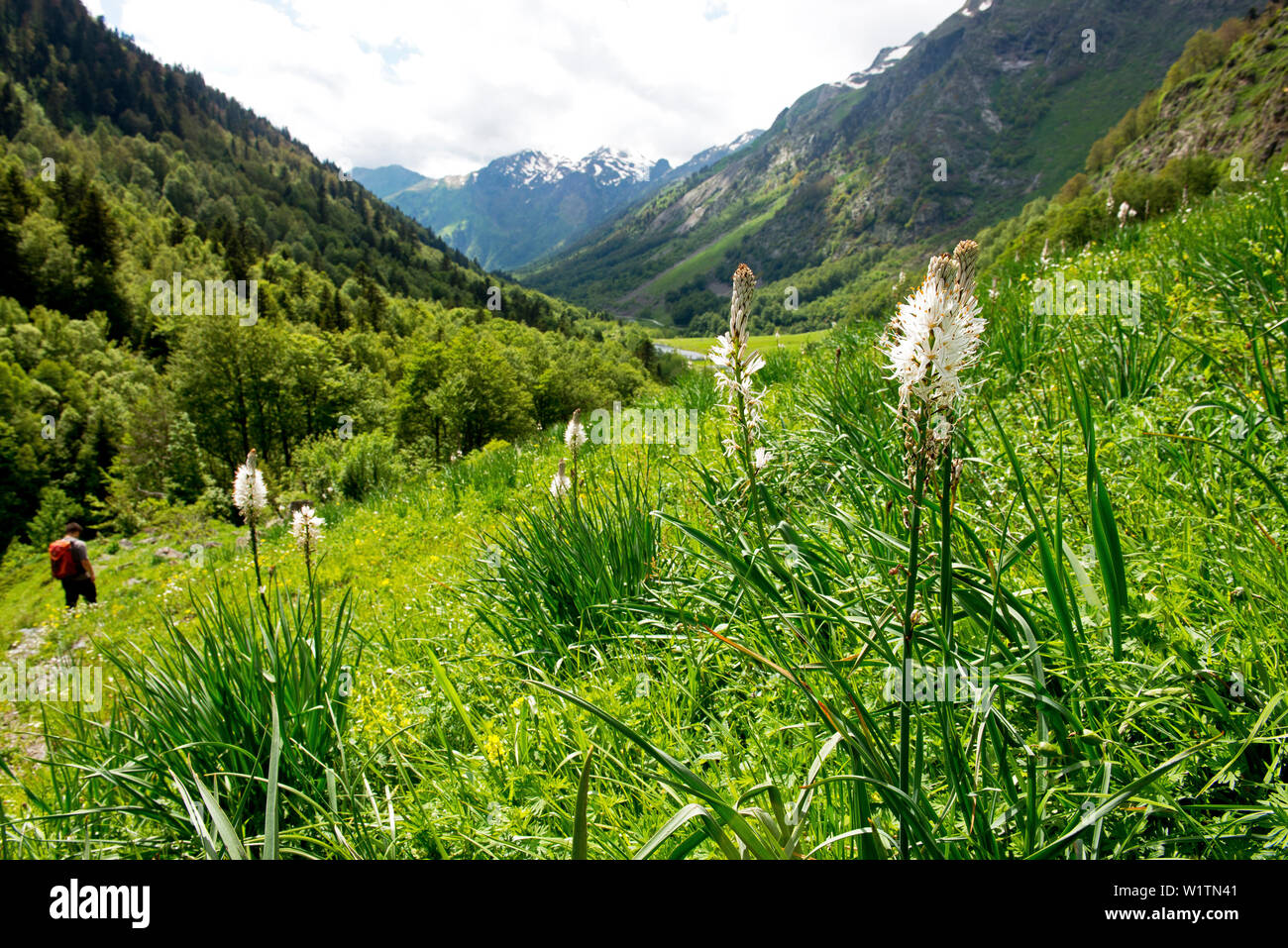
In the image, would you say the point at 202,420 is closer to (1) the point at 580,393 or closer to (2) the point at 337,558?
(1) the point at 580,393

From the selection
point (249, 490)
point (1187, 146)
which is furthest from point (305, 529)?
point (1187, 146)

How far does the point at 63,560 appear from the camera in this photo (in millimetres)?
17047

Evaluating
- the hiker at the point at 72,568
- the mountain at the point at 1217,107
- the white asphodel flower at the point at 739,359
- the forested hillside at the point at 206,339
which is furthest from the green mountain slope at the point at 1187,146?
the forested hillside at the point at 206,339

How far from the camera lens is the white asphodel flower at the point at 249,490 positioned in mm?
4560

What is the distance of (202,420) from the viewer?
5106 cm

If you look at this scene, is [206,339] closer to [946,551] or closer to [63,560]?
[63,560]

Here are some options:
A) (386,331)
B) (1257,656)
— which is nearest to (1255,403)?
(1257,656)

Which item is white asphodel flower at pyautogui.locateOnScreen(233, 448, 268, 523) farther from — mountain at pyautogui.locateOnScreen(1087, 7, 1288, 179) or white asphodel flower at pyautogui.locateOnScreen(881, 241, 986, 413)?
mountain at pyautogui.locateOnScreen(1087, 7, 1288, 179)

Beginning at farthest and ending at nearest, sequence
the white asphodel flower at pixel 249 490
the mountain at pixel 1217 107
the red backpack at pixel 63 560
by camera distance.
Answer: the mountain at pixel 1217 107, the red backpack at pixel 63 560, the white asphodel flower at pixel 249 490

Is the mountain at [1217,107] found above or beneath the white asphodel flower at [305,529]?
above

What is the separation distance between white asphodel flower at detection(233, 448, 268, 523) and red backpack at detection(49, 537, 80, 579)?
18.7 metres

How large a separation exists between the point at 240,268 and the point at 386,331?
1022 inches

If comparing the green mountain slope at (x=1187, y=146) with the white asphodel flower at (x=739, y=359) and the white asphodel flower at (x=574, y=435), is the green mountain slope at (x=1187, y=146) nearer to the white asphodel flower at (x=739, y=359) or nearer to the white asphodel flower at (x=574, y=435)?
the white asphodel flower at (x=574, y=435)
